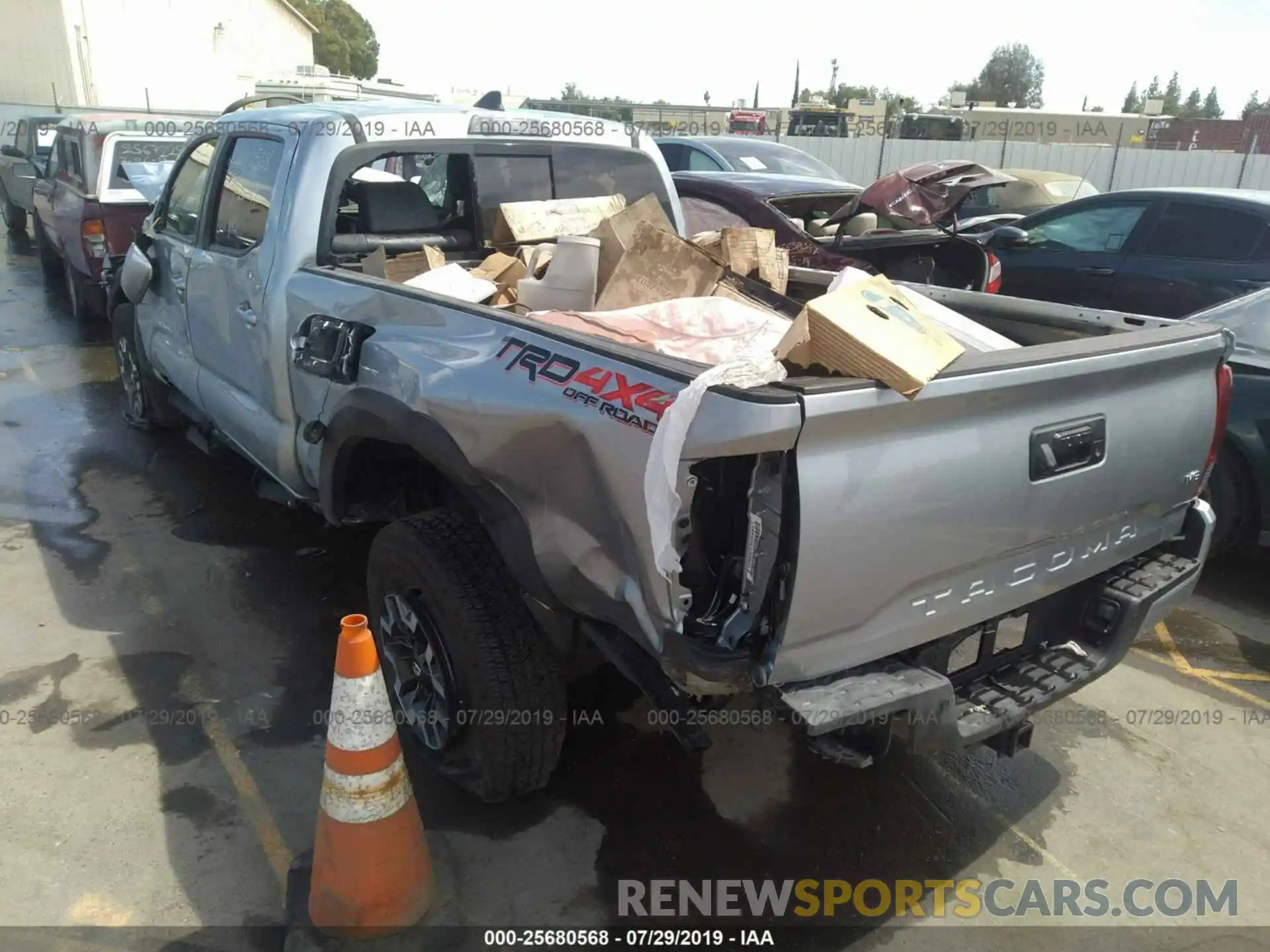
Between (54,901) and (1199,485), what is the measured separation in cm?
349

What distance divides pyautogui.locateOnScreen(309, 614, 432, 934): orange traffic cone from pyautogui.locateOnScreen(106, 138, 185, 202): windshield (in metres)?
6.67

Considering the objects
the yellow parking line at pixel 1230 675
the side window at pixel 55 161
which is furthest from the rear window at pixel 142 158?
the yellow parking line at pixel 1230 675

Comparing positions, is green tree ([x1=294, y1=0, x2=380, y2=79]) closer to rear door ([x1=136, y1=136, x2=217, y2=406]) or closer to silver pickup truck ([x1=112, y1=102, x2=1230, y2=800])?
rear door ([x1=136, y1=136, x2=217, y2=406])

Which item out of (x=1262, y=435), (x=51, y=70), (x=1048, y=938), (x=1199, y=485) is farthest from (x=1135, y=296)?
(x=51, y=70)

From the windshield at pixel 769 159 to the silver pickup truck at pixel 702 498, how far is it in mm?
6300

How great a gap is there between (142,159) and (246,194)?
5.54 meters

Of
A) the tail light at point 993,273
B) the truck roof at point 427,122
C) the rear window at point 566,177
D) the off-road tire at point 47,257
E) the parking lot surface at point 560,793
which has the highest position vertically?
the truck roof at point 427,122

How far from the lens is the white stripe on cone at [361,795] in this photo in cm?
237

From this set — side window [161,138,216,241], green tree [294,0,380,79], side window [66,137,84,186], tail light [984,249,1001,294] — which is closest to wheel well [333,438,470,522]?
side window [161,138,216,241]

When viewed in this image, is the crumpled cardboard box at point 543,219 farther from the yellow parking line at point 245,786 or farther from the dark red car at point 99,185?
the dark red car at point 99,185

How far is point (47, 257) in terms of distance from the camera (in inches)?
452

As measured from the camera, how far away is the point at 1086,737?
134 inches

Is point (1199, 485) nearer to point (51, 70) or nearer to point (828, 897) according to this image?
point (828, 897)

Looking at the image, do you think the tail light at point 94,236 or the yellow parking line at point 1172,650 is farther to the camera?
the tail light at point 94,236
